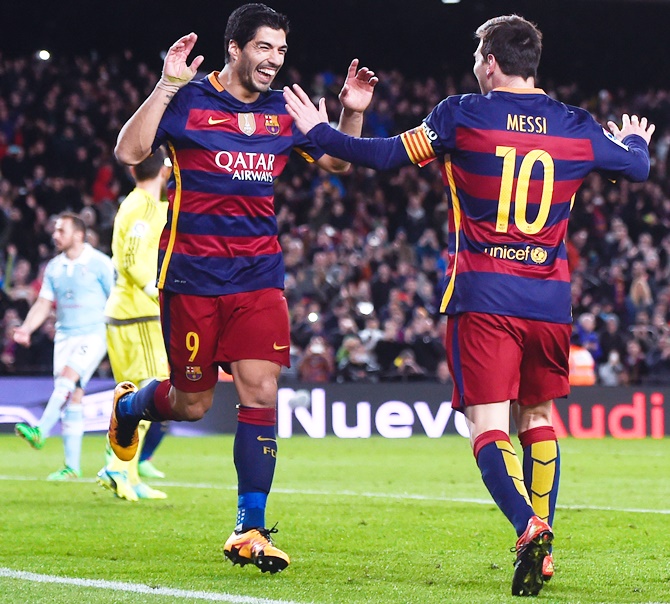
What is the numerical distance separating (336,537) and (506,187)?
7.96 feet

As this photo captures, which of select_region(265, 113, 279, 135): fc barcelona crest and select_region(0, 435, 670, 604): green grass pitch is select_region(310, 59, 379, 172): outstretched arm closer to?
select_region(265, 113, 279, 135): fc barcelona crest

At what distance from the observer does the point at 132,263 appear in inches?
346

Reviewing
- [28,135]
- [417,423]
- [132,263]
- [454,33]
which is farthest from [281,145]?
[454,33]

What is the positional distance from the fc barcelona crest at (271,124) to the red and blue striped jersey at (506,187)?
98 centimetres

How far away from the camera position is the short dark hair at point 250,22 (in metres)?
5.89

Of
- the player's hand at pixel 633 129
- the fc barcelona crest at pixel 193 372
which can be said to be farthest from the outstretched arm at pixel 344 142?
the fc barcelona crest at pixel 193 372


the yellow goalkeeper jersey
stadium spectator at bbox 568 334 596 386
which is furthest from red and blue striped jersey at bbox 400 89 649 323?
stadium spectator at bbox 568 334 596 386

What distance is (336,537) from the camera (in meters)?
6.75

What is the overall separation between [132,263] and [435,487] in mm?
2981

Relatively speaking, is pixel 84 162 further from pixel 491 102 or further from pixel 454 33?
pixel 491 102

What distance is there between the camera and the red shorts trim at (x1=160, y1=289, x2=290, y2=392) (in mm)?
5824

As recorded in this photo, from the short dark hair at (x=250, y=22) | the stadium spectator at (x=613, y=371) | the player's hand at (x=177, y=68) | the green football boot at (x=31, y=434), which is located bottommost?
the stadium spectator at (x=613, y=371)

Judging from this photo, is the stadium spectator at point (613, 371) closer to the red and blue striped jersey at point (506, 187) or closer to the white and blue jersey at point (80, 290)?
the white and blue jersey at point (80, 290)

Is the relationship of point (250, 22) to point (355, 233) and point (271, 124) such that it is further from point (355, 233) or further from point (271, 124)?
point (355, 233)
